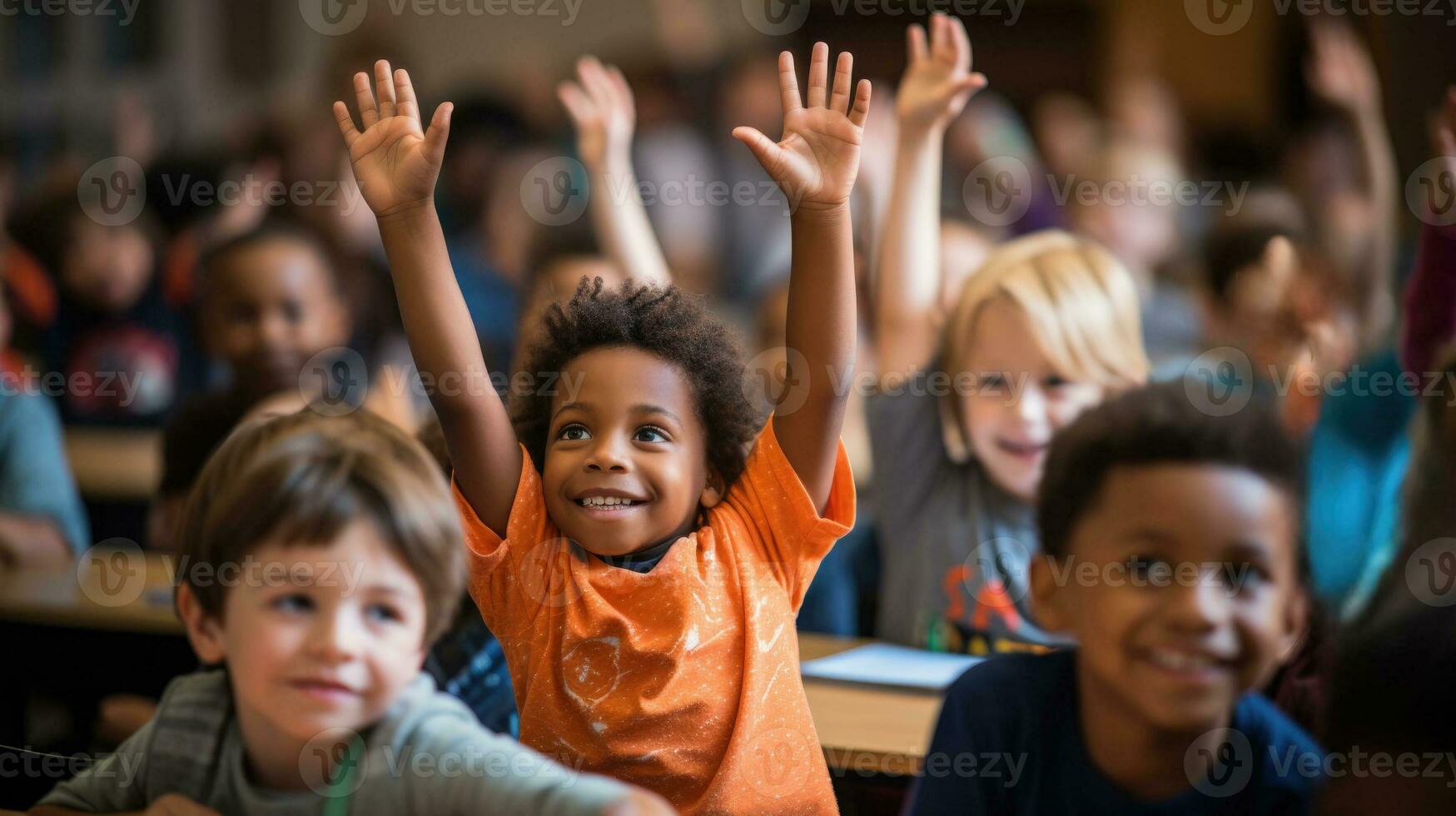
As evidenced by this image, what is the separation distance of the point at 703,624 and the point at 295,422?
0.49 metres

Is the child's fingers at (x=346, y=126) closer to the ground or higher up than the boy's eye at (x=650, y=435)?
higher up

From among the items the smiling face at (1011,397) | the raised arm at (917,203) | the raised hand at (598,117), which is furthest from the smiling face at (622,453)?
the raised hand at (598,117)

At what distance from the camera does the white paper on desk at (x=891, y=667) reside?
2.31 m

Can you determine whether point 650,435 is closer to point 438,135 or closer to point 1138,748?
point 438,135

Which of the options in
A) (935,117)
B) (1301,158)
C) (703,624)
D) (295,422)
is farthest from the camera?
(1301,158)

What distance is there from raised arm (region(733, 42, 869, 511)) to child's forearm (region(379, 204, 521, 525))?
34 cm

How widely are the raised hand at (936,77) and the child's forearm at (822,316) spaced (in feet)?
3.60

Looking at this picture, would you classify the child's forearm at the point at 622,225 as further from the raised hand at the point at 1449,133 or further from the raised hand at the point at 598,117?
the raised hand at the point at 1449,133

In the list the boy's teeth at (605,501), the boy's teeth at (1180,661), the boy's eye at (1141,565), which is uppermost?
the boy's teeth at (605,501)

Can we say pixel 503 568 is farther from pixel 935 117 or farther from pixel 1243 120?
pixel 1243 120

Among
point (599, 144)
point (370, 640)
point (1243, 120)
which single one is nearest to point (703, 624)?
point (370, 640)

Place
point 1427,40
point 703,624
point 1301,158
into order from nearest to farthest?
1. point 703,624
2. point 1427,40
3. point 1301,158

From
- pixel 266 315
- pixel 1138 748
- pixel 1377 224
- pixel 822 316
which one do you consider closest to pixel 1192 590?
pixel 1138 748

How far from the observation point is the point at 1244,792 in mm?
1232
